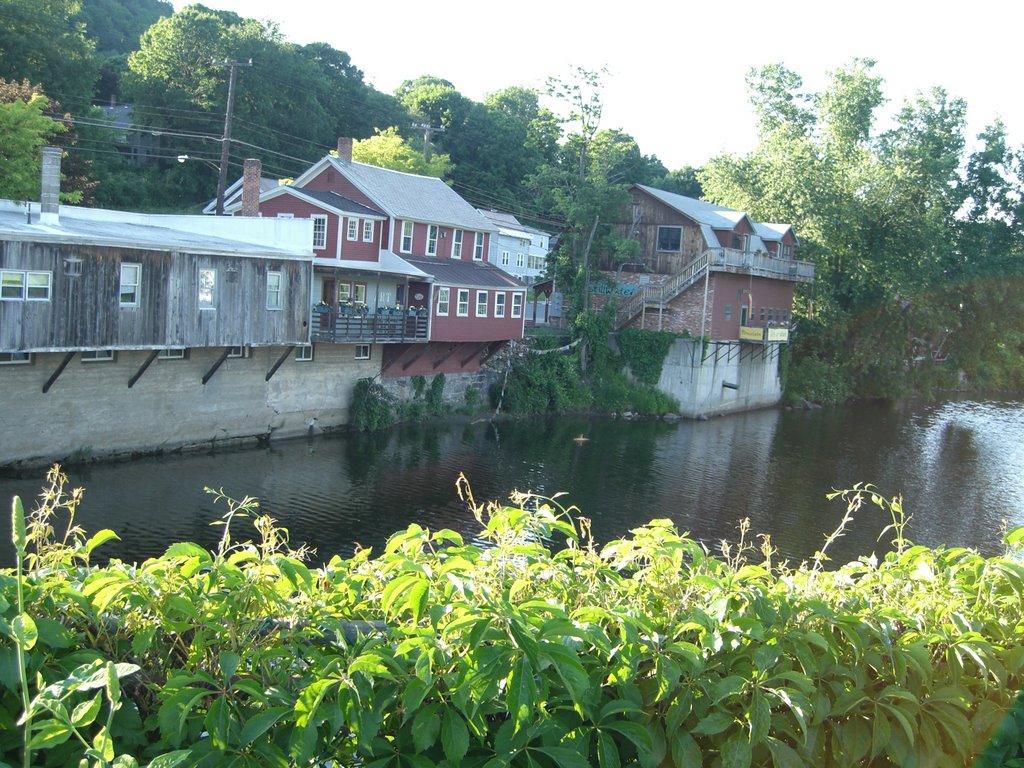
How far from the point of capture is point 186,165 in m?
59.2

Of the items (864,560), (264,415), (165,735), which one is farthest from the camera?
(264,415)

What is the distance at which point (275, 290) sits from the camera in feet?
105

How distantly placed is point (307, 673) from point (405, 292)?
3542 cm

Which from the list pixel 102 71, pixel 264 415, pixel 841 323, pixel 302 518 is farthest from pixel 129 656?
pixel 102 71

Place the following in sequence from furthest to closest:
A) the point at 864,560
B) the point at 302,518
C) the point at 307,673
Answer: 1. the point at 302,518
2. the point at 864,560
3. the point at 307,673

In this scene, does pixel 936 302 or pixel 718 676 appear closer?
pixel 718 676

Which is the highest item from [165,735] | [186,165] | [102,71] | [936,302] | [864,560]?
[102,71]

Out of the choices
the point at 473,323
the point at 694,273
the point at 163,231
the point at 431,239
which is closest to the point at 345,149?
the point at 431,239

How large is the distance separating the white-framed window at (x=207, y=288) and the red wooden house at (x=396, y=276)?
15.0 feet

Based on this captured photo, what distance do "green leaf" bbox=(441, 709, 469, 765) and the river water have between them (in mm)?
18728

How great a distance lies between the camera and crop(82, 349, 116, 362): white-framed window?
1068 inches

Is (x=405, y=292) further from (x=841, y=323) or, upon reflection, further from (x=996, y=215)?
(x=996, y=215)

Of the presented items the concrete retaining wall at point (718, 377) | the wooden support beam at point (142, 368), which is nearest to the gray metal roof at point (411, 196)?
the concrete retaining wall at point (718, 377)

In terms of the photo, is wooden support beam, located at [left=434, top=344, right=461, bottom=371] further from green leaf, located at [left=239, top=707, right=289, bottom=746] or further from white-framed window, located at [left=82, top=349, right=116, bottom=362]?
green leaf, located at [left=239, top=707, right=289, bottom=746]
